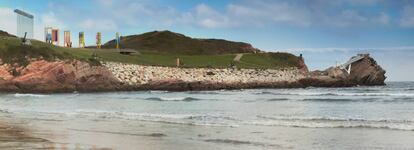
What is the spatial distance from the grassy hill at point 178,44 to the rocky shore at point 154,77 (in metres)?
28.5

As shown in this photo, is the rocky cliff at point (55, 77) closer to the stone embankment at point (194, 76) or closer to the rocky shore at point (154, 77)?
the rocky shore at point (154, 77)

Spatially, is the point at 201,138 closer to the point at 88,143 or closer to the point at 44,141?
the point at 88,143

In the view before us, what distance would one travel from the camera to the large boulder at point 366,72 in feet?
261

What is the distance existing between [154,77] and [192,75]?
5831mm

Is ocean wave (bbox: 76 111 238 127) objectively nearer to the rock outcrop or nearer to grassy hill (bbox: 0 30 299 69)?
grassy hill (bbox: 0 30 299 69)

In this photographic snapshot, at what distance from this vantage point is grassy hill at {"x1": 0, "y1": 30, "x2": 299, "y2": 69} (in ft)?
175

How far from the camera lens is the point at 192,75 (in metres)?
63.7

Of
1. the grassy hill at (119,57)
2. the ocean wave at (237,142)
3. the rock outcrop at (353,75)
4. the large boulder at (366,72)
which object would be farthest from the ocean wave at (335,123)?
the large boulder at (366,72)

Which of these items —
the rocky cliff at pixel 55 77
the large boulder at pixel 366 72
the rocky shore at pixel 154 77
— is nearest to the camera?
the rocky cliff at pixel 55 77

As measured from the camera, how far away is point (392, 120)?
20.2m

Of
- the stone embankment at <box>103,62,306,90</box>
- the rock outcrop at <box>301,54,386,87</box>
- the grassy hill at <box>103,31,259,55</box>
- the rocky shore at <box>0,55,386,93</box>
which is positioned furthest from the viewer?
the grassy hill at <box>103,31,259,55</box>

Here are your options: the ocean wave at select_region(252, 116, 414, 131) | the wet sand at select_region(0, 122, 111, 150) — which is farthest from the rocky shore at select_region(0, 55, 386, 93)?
the wet sand at select_region(0, 122, 111, 150)

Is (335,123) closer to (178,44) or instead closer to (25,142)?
(25,142)

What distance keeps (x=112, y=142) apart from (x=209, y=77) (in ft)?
165
